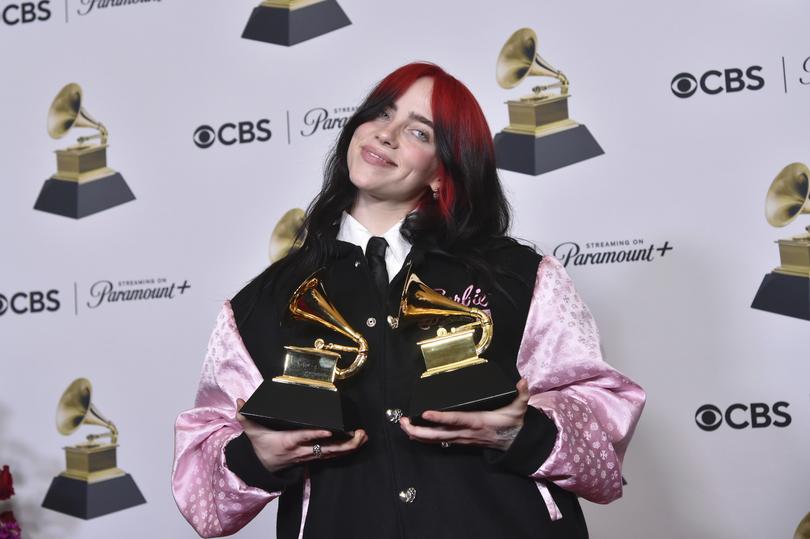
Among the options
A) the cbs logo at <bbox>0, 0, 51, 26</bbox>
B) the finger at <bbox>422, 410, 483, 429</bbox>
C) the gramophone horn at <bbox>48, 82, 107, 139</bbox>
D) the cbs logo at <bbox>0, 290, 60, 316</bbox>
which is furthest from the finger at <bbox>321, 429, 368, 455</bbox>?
the cbs logo at <bbox>0, 0, 51, 26</bbox>

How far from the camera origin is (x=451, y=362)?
1.35 meters

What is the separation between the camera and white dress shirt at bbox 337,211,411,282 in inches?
62.1

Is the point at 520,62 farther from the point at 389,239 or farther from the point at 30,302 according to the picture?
the point at 30,302

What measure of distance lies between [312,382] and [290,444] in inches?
3.7

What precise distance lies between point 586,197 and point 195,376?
1.23 m

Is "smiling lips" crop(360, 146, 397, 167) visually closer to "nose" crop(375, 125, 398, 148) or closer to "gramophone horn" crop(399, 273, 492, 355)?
"nose" crop(375, 125, 398, 148)

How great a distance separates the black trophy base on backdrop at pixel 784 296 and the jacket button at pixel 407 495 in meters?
1.39

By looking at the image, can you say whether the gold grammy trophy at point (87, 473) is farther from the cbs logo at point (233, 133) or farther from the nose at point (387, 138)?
the nose at point (387, 138)

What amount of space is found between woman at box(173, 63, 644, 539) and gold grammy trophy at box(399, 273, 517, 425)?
0.02 metres

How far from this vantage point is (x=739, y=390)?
7.97ft

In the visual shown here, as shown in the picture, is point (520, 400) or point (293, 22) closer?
point (520, 400)

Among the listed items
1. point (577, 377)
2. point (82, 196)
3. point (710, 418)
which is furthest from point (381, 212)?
point (82, 196)

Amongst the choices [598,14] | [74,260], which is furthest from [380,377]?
[74,260]

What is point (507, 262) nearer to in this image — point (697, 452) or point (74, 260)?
point (697, 452)
